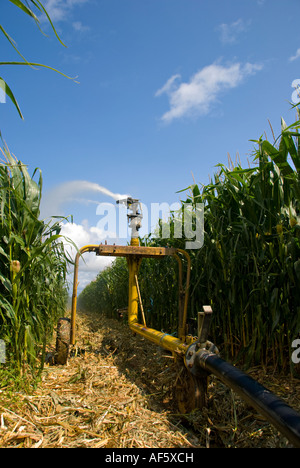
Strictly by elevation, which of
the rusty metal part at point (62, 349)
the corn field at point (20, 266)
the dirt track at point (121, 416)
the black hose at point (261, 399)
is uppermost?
the corn field at point (20, 266)

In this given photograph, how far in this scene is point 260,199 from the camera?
3221 millimetres

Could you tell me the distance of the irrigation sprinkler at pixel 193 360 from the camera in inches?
66.1

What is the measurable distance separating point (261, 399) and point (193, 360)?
2.64 feet

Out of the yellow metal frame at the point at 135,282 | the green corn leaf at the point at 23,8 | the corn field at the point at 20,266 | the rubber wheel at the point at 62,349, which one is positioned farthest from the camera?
the rubber wheel at the point at 62,349

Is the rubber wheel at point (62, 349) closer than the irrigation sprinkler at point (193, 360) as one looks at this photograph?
No

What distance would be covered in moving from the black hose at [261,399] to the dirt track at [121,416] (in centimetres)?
52

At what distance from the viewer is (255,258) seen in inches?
128

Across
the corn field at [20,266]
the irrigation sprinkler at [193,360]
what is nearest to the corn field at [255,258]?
the irrigation sprinkler at [193,360]

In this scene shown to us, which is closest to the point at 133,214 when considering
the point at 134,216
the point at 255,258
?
the point at 134,216

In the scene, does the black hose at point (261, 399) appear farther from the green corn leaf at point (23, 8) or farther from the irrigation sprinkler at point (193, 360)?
the green corn leaf at point (23, 8)

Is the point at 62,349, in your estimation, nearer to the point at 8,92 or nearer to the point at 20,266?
the point at 20,266

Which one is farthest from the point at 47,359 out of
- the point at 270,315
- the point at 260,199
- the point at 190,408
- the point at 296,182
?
the point at 296,182
